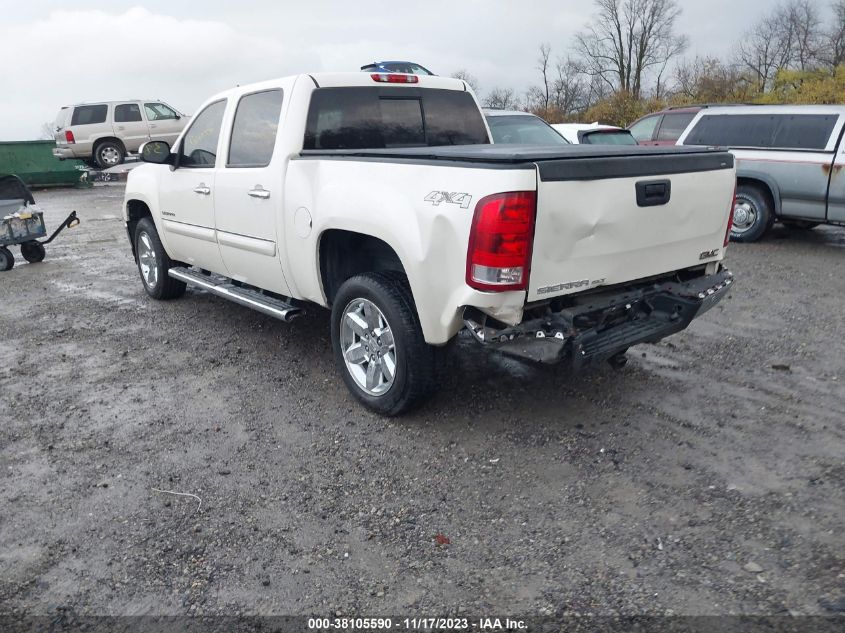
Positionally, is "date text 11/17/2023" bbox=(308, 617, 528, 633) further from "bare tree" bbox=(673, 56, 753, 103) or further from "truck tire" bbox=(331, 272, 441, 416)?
"bare tree" bbox=(673, 56, 753, 103)

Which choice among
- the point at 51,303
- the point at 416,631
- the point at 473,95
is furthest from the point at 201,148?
the point at 416,631

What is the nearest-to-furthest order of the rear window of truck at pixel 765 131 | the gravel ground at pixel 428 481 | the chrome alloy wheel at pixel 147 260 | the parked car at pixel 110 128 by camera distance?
the gravel ground at pixel 428 481
the chrome alloy wheel at pixel 147 260
the rear window of truck at pixel 765 131
the parked car at pixel 110 128

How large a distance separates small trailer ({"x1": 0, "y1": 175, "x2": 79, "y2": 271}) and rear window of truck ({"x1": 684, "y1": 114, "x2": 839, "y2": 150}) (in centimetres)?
870

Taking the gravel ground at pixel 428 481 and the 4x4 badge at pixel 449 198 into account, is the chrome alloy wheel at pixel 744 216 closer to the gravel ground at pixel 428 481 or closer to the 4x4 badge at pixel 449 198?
the gravel ground at pixel 428 481

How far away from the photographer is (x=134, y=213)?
7.01 meters

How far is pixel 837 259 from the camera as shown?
8.29 meters

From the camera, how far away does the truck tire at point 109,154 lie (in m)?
20.8

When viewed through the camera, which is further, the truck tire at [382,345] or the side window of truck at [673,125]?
the side window of truck at [673,125]

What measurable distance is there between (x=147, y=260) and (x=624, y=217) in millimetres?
5224

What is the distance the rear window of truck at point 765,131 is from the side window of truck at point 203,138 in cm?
680

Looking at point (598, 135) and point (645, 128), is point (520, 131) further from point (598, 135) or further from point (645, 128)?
point (645, 128)

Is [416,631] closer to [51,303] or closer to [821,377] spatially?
[821,377]

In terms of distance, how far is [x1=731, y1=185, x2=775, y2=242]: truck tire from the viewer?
907 cm

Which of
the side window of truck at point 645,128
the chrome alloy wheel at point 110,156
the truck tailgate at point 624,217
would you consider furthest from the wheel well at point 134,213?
the chrome alloy wheel at point 110,156
